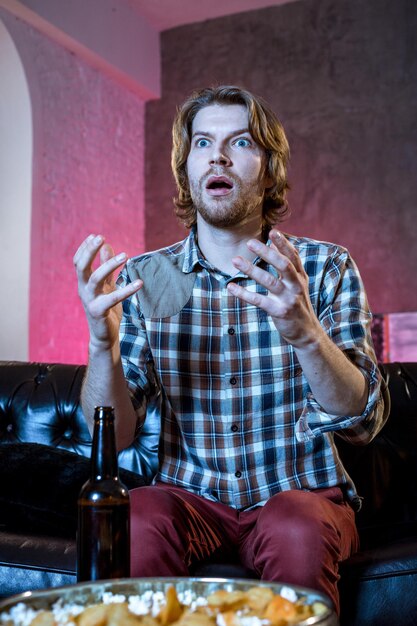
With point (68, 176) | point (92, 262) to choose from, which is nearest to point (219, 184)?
point (92, 262)

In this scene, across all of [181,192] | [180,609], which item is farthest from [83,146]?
[180,609]

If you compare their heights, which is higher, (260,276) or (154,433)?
(260,276)

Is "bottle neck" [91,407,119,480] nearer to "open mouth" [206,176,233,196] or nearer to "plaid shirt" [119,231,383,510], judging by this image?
"plaid shirt" [119,231,383,510]

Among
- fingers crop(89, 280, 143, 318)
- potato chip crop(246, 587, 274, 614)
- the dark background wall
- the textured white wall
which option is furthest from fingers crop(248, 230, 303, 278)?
the dark background wall

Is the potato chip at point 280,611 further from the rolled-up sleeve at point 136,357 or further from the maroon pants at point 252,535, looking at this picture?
the rolled-up sleeve at point 136,357

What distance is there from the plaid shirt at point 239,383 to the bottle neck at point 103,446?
22.5 inches

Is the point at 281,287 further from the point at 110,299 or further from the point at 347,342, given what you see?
the point at 347,342

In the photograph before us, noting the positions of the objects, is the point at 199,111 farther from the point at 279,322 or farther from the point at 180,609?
the point at 180,609

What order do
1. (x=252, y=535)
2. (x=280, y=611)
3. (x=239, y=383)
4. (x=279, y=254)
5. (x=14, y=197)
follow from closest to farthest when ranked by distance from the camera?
(x=280, y=611) < (x=279, y=254) < (x=252, y=535) < (x=239, y=383) < (x=14, y=197)

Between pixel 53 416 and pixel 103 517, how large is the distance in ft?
3.87

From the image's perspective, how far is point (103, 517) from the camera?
91 centimetres

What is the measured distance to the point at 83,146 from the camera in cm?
416

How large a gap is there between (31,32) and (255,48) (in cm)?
134

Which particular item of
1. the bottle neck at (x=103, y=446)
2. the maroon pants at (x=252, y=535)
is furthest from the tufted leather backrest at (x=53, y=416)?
the bottle neck at (x=103, y=446)
